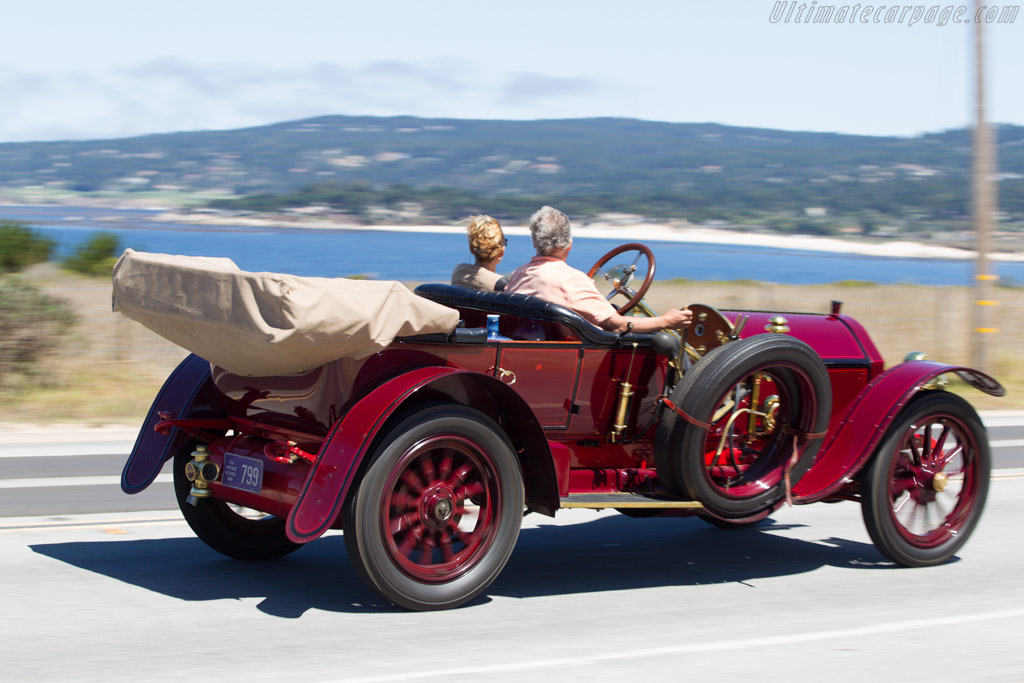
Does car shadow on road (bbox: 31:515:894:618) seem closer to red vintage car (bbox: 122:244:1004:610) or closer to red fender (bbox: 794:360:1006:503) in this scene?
red vintage car (bbox: 122:244:1004:610)

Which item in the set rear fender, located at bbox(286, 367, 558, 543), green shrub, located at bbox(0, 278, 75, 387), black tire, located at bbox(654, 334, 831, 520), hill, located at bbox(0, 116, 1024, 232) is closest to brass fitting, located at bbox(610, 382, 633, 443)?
black tire, located at bbox(654, 334, 831, 520)

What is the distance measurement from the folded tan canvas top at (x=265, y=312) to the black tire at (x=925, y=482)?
2434mm

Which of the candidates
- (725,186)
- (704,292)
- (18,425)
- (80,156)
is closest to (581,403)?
(18,425)

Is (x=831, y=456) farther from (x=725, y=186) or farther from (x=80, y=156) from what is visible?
(x=80, y=156)

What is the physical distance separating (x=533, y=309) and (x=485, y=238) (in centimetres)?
79

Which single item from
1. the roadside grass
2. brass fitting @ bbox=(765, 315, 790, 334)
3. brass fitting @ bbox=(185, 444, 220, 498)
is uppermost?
brass fitting @ bbox=(765, 315, 790, 334)

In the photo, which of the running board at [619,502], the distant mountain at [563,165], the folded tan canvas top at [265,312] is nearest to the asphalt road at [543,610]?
the running board at [619,502]

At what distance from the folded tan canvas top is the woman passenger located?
3.71 ft

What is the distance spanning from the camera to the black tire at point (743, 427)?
5008 mm

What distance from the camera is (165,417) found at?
5.12 metres

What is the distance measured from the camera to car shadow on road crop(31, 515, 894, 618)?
491 cm

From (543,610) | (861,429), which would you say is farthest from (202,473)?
(861,429)

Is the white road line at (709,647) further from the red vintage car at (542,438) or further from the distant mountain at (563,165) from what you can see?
the distant mountain at (563,165)

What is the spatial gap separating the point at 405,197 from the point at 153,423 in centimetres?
9380
